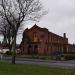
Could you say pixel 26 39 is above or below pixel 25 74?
above

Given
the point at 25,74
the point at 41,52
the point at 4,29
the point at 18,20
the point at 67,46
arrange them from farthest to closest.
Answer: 1. the point at 67,46
2. the point at 41,52
3. the point at 4,29
4. the point at 18,20
5. the point at 25,74

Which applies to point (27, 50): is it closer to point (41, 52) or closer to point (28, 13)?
point (41, 52)

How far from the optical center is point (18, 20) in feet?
137

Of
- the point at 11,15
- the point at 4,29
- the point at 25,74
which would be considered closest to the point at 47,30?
the point at 4,29

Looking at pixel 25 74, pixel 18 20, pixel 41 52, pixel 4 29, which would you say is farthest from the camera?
pixel 41 52

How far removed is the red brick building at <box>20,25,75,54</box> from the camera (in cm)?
9743

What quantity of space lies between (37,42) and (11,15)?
5437 centimetres

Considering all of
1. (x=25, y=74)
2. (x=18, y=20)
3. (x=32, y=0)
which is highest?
(x=32, y=0)

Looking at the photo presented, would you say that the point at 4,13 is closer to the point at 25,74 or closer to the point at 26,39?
the point at 25,74

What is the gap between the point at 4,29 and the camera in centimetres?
8481

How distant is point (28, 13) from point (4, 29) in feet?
141

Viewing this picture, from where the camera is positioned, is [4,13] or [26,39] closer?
[4,13]

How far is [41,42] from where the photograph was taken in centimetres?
9738

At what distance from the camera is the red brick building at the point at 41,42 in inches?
3836
